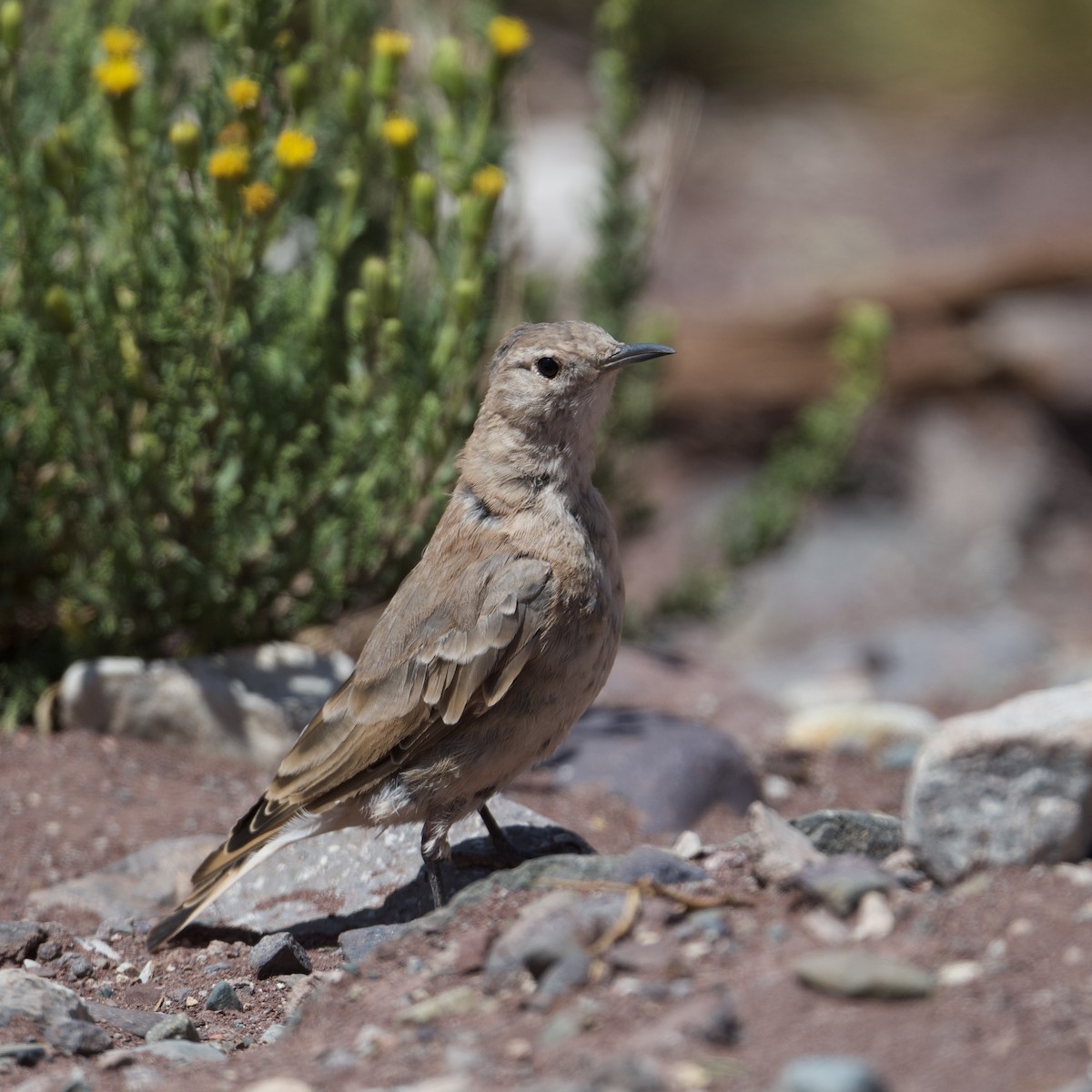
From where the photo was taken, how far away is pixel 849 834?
3596 mm

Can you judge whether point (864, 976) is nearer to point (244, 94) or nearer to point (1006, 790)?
point (1006, 790)

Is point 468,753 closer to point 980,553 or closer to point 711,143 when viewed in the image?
point 980,553

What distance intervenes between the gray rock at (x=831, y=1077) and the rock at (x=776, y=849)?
703 mm

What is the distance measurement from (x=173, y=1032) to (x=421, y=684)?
101cm

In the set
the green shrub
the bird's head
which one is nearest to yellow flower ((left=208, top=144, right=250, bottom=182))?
the green shrub

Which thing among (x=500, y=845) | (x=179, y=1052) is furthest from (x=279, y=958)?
(x=500, y=845)

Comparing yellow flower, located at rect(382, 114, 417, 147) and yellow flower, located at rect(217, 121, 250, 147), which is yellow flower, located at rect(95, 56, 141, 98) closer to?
yellow flower, located at rect(217, 121, 250, 147)

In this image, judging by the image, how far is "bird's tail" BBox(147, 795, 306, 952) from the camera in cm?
379

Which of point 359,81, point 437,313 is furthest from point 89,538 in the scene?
point 359,81

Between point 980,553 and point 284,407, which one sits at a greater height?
point 284,407

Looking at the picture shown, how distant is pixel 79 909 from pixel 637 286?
3.50 m

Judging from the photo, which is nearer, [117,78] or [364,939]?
[364,939]

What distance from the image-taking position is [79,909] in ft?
13.8

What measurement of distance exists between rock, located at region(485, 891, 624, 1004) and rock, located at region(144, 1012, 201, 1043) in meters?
0.78
